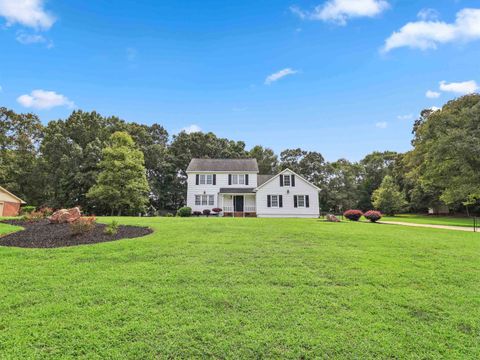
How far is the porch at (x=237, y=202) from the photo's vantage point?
29172 mm

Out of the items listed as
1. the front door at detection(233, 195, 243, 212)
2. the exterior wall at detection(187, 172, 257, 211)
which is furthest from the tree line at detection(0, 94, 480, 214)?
the front door at detection(233, 195, 243, 212)

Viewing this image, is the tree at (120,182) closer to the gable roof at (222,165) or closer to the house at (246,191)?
the house at (246,191)

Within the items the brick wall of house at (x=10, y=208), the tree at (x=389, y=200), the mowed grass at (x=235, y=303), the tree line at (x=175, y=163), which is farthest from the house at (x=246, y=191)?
the mowed grass at (x=235, y=303)

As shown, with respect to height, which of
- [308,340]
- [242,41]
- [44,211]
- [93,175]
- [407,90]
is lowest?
[308,340]

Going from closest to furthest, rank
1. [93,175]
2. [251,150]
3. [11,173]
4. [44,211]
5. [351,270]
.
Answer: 1. [351,270]
2. [44,211]
3. [93,175]
4. [11,173]
5. [251,150]

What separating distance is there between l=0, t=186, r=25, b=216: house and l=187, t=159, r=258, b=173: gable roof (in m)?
16.3

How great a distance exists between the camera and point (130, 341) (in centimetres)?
346

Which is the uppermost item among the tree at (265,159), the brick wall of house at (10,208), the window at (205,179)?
the tree at (265,159)

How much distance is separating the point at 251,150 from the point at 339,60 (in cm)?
3622

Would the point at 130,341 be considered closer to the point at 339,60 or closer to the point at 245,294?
the point at 245,294

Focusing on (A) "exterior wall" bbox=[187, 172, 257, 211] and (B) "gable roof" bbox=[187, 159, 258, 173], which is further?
(B) "gable roof" bbox=[187, 159, 258, 173]

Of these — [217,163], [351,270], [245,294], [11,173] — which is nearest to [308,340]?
[245,294]

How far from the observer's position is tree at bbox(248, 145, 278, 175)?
49.4 m

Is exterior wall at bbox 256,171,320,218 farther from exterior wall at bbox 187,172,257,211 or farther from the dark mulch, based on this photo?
the dark mulch
